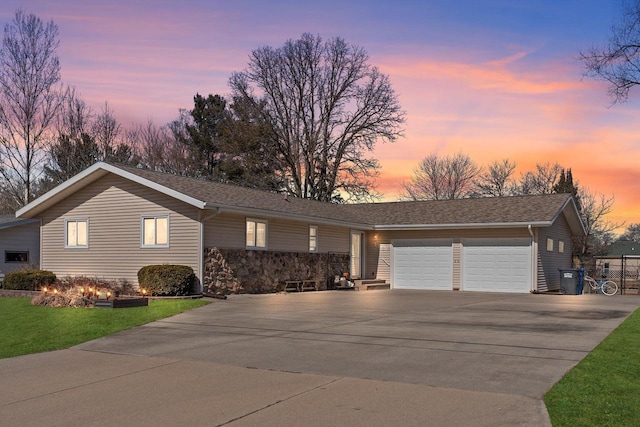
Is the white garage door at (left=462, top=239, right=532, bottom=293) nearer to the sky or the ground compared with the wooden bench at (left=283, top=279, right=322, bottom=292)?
nearer to the sky

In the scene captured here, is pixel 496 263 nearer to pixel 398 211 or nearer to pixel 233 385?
pixel 398 211

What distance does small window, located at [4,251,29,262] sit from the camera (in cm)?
2777

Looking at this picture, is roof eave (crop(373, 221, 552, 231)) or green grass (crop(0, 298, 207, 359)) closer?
green grass (crop(0, 298, 207, 359))

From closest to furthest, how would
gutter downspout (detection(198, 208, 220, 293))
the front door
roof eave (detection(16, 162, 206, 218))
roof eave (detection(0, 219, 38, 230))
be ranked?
roof eave (detection(16, 162, 206, 218))
gutter downspout (detection(198, 208, 220, 293))
roof eave (detection(0, 219, 38, 230))
the front door

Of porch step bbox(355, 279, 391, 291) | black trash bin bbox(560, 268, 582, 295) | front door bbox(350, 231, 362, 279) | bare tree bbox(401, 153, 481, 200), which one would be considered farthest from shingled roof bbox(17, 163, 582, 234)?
bare tree bbox(401, 153, 481, 200)

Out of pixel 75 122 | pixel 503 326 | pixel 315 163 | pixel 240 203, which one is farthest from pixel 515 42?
pixel 75 122

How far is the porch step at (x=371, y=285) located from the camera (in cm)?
2667

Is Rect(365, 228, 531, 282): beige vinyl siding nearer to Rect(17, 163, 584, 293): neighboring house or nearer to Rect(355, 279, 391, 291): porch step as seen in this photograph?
Rect(17, 163, 584, 293): neighboring house

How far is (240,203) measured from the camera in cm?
2150

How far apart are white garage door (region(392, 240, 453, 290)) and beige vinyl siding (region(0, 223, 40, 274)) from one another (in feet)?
56.3

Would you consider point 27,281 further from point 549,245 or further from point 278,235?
point 549,245

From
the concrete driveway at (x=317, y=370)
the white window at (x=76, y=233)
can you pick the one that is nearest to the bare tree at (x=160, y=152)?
the white window at (x=76, y=233)

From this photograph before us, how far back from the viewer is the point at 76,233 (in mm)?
23516

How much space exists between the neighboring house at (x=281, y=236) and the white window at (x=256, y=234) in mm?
41
